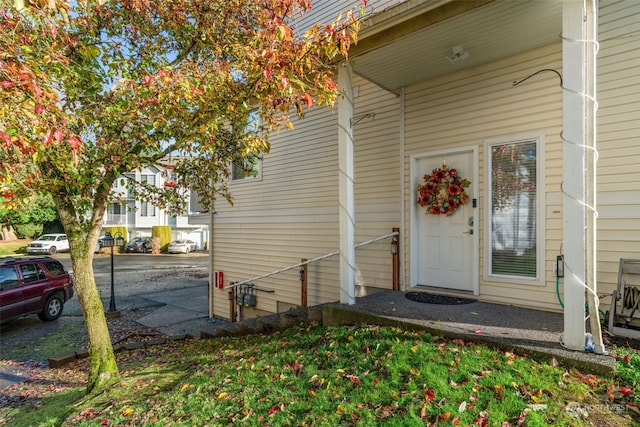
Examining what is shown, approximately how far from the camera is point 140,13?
16.7 feet

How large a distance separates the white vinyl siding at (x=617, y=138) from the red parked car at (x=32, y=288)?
1150cm

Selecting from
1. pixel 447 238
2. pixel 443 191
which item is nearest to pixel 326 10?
pixel 443 191

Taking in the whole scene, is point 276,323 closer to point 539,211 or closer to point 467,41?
point 539,211

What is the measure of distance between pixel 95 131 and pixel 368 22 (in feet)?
12.2

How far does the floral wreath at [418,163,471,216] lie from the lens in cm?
518

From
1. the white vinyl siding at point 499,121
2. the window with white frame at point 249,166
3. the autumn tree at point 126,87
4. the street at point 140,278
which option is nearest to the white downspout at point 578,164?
the white vinyl siding at point 499,121

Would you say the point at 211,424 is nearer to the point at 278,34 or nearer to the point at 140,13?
the point at 278,34

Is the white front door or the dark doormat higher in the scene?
the white front door

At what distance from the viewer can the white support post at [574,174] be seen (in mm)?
3016

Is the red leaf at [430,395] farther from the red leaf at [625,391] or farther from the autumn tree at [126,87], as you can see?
the autumn tree at [126,87]

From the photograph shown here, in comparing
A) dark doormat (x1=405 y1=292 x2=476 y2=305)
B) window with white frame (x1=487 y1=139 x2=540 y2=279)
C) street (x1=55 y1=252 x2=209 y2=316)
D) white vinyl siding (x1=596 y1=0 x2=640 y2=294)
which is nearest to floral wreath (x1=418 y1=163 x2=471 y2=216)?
window with white frame (x1=487 y1=139 x2=540 y2=279)

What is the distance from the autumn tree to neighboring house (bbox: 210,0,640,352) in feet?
3.59

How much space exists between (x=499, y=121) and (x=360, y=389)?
12.8 feet

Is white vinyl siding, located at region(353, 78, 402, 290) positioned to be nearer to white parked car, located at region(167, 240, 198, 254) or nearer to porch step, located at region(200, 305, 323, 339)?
porch step, located at region(200, 305, 323, 339)
